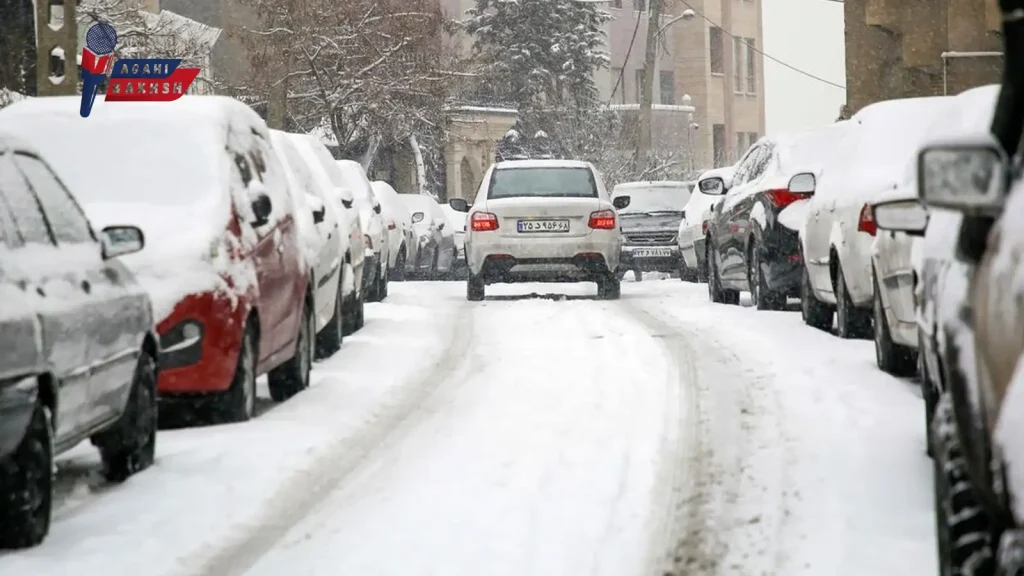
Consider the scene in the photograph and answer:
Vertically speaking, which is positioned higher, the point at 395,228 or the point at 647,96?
the point at 647,96

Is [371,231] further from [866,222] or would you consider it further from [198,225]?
[198,225]

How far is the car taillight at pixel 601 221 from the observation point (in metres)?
21.5

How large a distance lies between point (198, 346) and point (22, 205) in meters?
2.34

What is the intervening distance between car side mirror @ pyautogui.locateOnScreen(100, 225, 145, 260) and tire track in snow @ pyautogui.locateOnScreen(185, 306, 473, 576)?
1128mm

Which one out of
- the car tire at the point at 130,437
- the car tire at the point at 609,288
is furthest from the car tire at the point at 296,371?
the car tire at the point at 609,288

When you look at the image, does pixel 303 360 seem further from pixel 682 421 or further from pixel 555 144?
pixel 555 144

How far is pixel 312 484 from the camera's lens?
8.27m

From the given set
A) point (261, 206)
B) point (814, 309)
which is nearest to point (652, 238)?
point (814, 309)

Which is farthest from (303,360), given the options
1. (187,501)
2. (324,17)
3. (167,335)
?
(324,17)

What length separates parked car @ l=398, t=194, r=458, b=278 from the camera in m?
32.7

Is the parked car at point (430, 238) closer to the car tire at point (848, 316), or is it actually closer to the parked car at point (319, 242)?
the parked car at point (319, 242)

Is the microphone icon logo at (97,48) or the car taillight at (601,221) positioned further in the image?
the car taillight at (601,221)

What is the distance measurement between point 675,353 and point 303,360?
10.0ft

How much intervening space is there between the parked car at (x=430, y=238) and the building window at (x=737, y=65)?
178 feet
